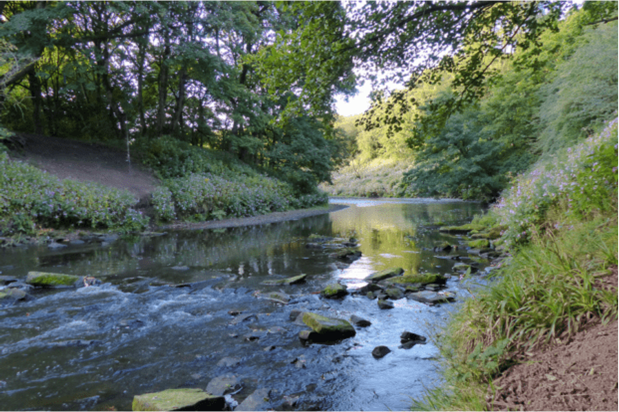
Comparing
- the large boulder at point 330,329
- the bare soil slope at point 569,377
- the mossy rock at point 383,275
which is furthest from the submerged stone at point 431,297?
the bare soil slope at point 569,377

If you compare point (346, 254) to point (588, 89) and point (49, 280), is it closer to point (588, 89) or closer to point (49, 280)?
point (49, 280)

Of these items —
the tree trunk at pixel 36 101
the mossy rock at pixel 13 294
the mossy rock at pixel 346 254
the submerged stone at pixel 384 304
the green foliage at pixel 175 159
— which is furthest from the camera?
the green foliage at pixel 175 159

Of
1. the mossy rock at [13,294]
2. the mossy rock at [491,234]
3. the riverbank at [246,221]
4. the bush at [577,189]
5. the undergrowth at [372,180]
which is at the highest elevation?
the undergrowth at [372,180]

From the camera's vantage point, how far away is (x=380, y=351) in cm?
368

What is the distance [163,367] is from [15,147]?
15.4m

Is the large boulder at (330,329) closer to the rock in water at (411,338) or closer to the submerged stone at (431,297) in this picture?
the rock in water at (411,338)

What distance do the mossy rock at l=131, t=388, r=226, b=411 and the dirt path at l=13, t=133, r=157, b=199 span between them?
13.1 meters

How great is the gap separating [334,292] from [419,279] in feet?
5.34

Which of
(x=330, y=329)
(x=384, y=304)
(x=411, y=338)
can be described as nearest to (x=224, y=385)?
(x=330, y=329)

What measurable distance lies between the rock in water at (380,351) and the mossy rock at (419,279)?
256cm

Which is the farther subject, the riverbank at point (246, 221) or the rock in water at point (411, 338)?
the riverbank at point (246, 221)

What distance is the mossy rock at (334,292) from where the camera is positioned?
5664 millimetres

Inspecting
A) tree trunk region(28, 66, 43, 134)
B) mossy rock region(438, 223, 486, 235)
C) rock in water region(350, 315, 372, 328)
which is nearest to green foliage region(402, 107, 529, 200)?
mossy rock region(438, 223, 486, 235)

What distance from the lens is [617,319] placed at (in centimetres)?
219
